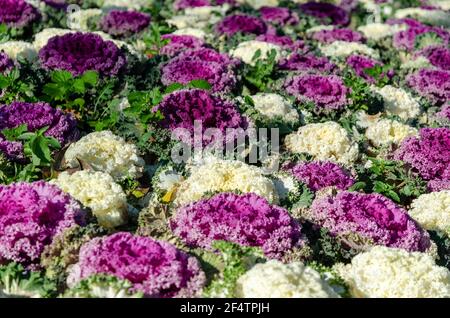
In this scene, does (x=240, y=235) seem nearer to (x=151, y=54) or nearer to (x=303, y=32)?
(x=151, y=54)

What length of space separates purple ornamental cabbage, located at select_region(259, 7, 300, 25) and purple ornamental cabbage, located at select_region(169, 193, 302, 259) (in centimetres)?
692

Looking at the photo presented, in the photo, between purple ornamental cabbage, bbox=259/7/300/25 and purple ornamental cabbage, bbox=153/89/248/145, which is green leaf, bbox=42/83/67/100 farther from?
purple ornamental cabbage, bbox=259/7/300/25

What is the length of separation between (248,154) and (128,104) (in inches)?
43.6

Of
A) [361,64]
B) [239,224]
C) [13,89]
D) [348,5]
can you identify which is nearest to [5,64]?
[13,89]

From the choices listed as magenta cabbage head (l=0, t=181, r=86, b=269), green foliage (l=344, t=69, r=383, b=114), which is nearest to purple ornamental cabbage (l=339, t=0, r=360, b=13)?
green foliage (l=344, t=69, r=383, b=114)

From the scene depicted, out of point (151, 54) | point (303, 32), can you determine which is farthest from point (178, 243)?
point (303, 32)

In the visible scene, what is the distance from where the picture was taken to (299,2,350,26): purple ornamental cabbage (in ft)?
38.0

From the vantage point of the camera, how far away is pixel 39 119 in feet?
16.9

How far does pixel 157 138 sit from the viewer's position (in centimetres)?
532

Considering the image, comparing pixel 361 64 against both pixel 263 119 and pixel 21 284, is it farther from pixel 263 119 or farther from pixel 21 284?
pixel 21 284

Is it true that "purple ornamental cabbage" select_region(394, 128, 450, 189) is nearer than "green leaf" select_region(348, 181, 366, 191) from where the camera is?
No

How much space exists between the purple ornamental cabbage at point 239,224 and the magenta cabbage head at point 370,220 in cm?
36
